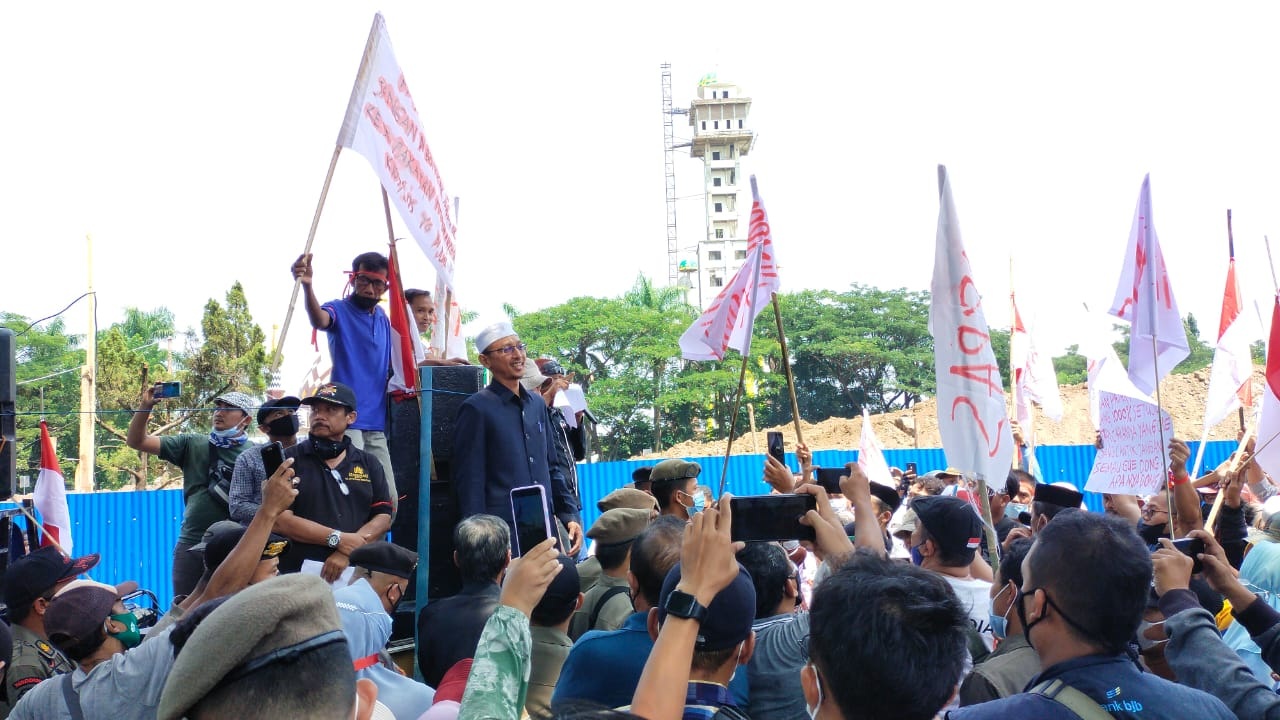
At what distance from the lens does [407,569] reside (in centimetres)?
392

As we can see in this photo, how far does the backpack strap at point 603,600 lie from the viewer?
431 centimetres

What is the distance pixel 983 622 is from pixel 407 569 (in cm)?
213

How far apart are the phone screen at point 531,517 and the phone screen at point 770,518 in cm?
63

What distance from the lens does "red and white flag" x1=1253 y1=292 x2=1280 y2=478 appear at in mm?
5707

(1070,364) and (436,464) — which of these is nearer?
(436,464)

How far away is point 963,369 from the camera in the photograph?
471cm

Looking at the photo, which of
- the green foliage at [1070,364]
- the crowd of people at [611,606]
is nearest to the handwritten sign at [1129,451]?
the crowd of people at [611,606]

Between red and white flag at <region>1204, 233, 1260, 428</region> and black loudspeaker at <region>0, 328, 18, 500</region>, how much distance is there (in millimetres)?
8334

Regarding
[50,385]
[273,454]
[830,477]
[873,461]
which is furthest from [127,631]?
[50,385]

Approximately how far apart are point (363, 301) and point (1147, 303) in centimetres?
448

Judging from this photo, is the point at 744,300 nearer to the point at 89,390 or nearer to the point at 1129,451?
the point at 1129,451

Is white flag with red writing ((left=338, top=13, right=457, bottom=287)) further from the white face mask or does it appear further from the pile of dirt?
the pile of dirt

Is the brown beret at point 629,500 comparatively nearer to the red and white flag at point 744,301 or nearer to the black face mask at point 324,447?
the red and white flag at point 744,301

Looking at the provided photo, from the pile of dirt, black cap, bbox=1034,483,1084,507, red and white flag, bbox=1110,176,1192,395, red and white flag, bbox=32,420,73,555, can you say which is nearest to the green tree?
the pile of dirt
